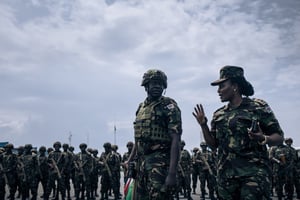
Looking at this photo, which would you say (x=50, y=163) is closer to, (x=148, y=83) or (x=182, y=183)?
(x=182, y=183)

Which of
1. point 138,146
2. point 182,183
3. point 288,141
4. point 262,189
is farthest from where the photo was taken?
point 182,183

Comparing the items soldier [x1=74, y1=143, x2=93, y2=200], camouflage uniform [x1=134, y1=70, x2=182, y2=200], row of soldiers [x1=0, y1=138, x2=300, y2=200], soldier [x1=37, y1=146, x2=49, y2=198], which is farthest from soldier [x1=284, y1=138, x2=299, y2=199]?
soldier [x1=37, y1=146, x2=49, y2=198]

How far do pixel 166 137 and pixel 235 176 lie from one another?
987 mm

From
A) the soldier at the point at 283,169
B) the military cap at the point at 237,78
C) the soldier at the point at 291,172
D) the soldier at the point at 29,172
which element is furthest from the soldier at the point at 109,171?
the military cap at the point at 237,78

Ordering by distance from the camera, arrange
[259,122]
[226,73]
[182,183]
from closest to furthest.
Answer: [259,122], [226,73], [182,183]

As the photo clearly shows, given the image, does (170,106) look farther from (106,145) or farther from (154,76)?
(106,145)

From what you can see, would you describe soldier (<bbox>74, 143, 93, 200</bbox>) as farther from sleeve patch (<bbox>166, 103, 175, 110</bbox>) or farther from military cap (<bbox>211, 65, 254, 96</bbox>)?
military cap (<bbox>211, 65, 254, 96</bbox>)

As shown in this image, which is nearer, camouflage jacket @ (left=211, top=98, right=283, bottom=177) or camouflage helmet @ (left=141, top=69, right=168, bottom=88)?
camouflage jacket @ (left=211, top=98, right=283, bottom=177)

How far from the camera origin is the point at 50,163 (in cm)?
1328

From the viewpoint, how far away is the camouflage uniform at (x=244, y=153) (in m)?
3.24

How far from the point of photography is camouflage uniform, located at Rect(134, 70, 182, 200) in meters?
3.73

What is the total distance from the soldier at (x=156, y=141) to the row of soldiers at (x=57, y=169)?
380 inches

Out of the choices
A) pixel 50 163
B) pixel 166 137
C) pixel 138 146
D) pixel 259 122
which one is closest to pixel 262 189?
pixel 259 122

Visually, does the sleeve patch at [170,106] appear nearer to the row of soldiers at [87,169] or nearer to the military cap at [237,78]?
the military cap at [237,78]
